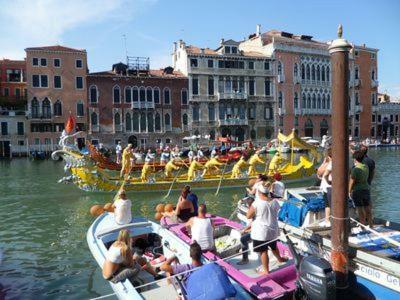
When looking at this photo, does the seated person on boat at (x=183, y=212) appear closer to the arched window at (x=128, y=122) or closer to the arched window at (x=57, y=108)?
the arched window at (x=128, y=122)

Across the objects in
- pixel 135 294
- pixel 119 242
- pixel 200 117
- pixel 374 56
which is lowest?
pixel 135 294

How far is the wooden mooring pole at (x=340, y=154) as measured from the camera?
5.09 metres

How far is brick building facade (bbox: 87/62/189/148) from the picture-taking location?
117ft

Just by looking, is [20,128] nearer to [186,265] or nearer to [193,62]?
[193,62]

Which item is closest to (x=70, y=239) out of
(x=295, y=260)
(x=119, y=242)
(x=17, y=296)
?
(x=17, y=296)

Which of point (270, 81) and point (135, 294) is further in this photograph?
point (270, 81)

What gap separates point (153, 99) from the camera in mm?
37438

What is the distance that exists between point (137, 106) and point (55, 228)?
2715 centimetres

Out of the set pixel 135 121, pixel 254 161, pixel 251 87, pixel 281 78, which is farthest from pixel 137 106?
pixel 254 161

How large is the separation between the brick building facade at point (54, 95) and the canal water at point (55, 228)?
16467 mm

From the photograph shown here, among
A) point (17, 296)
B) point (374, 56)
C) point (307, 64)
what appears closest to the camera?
point (17, 296)

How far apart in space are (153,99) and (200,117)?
489cm

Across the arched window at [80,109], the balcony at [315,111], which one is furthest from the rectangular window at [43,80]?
the balcony at [315,111]

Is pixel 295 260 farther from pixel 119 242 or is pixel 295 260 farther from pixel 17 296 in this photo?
pixel 17 296
